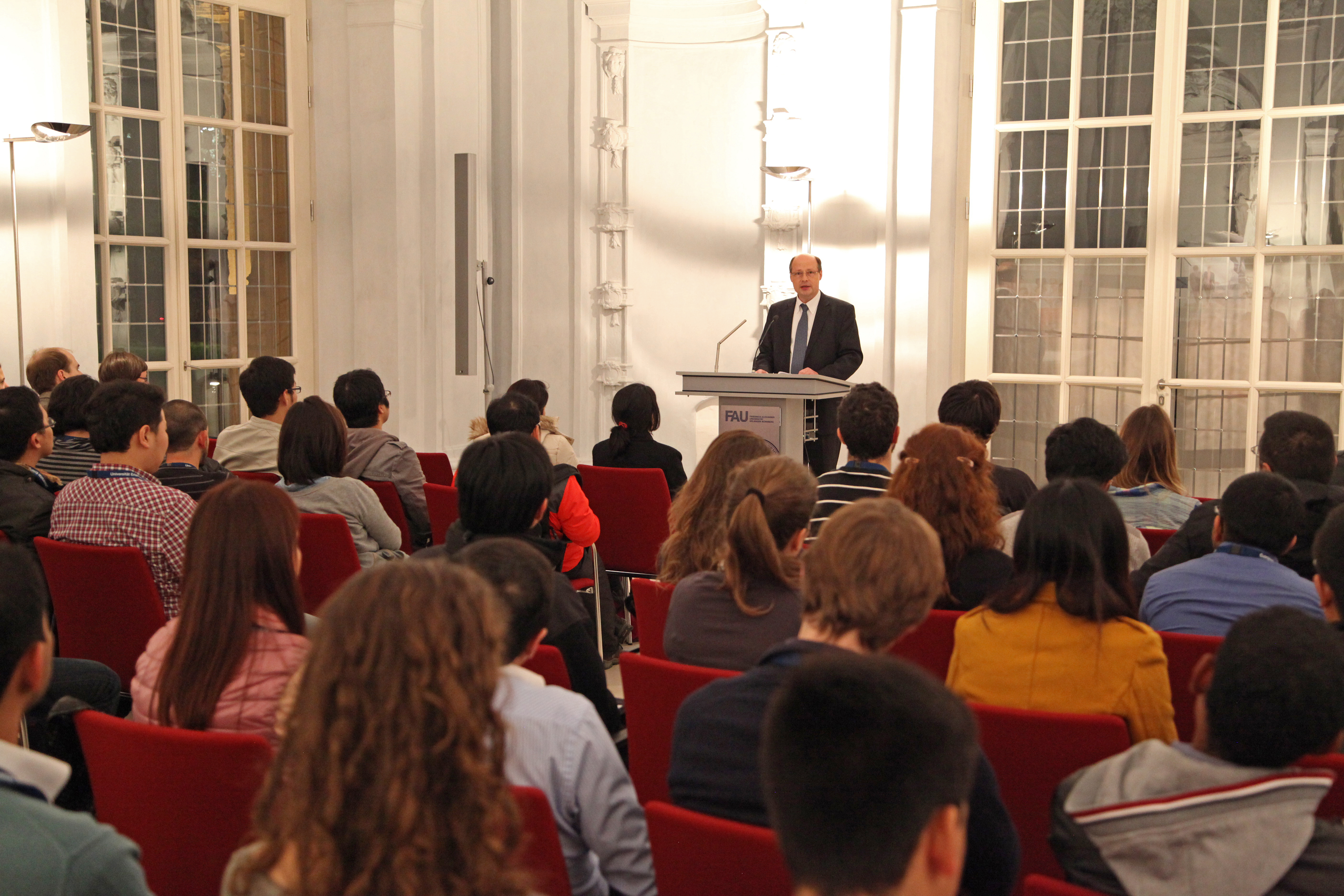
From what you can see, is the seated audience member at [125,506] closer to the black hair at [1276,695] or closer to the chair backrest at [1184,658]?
the chair backrest at [1184,658]

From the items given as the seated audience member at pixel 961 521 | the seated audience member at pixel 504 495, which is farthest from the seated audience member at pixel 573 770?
the seated audience member at pixel 961 521

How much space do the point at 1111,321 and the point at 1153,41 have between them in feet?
5.49

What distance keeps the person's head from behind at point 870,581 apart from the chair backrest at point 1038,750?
205 millimetres

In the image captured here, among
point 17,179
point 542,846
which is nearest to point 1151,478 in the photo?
point 542,846

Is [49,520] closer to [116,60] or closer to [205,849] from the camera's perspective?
[205,849]

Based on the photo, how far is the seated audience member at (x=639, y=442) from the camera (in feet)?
15.9

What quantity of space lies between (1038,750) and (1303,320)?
6166mm

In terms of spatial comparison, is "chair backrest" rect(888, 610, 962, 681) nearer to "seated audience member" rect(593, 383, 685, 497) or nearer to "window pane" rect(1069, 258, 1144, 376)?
"seated audience member" rect(593, 383, 685, 497)

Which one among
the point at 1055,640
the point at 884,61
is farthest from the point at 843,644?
the point at 884,61

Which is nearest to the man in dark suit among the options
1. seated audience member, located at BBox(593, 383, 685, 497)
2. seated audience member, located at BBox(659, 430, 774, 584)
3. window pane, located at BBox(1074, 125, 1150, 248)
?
seated audience member, located at BBox(593, 383, 685, 497)

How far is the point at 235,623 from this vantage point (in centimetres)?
204

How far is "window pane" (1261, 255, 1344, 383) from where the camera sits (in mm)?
7070

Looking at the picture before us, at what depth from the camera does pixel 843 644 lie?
5.98ft

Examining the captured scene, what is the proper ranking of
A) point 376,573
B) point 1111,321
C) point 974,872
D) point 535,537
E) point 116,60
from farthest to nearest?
point 1111,321 → point 116,60 → point 535,537 → point 974,872 → point 376,573
